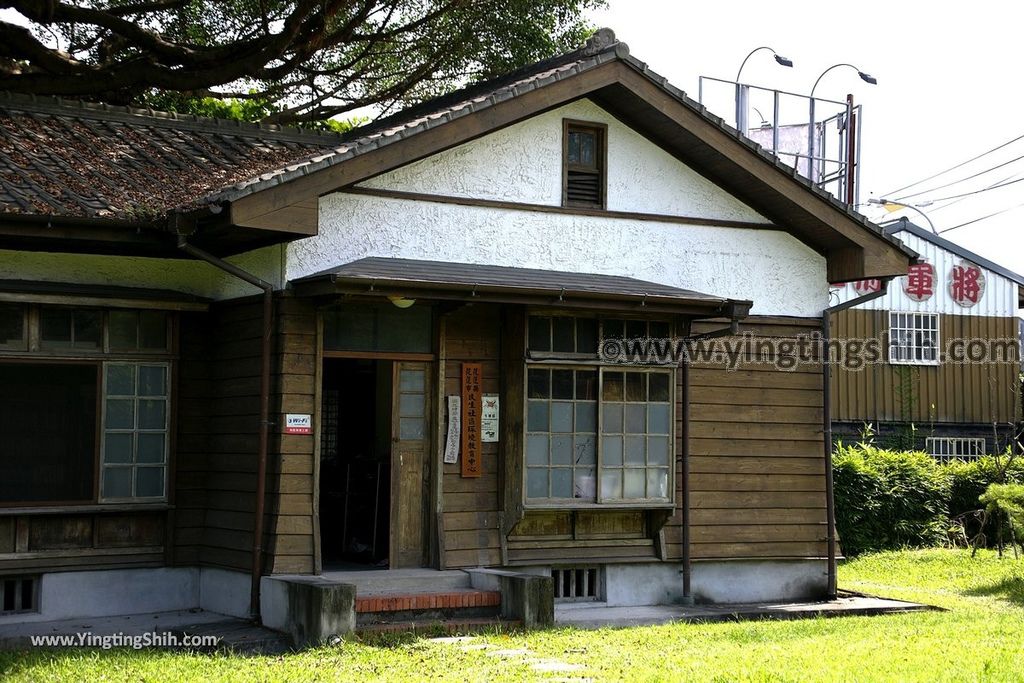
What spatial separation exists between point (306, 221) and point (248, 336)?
154 cm

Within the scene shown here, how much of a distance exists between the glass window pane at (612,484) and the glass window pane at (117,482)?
4.70 meters

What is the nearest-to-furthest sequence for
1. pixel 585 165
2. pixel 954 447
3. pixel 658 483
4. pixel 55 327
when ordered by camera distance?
1. pixel 55 327
2. pixel 658 483
3. pixel 585 165
4. pixel 954 447

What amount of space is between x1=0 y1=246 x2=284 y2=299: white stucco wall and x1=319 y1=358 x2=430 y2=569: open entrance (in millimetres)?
1486

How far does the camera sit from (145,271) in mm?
12656

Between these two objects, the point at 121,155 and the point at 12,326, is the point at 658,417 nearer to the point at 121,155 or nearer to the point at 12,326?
the point at 121,155

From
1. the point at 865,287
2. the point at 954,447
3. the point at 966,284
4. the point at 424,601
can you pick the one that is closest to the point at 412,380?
the point at 424,601

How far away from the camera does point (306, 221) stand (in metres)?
11.5

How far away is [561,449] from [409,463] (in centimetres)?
155

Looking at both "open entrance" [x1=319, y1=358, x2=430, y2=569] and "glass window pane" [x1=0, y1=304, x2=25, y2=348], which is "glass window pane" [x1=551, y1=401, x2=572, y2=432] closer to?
"open entrance" [x1=319, y1=358, x2=430, y2=569]

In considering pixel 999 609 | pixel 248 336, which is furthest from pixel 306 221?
pixel 999 609

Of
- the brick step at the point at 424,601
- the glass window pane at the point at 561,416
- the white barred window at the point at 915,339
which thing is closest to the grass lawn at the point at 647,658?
the brick step at the point at 424,601

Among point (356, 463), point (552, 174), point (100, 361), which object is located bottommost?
point (356, 463)

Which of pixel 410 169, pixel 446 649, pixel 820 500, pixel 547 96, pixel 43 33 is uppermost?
pixel 43 33

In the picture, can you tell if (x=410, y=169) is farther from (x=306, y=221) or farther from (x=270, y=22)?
(x=270, y=22)
